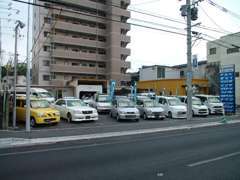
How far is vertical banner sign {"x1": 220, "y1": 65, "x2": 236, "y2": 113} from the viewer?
83.0 feet

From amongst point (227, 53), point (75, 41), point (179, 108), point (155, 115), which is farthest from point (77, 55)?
point (155, 115)

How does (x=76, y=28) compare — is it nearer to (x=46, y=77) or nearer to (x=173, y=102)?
(x=46, y=77)

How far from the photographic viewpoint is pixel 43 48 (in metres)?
48.8

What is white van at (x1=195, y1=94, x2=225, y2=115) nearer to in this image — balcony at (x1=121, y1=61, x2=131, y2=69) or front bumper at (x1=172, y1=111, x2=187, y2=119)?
front bumper at (x1=172, y1=111, x2=187, y2=119)

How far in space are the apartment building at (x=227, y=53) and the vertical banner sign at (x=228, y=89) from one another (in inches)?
753

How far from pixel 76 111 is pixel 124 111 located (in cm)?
376

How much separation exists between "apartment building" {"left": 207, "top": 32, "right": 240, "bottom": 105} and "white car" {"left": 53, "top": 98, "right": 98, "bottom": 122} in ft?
104

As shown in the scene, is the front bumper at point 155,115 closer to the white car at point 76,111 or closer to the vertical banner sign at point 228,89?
the white car at point 76,111

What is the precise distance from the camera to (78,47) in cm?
5188

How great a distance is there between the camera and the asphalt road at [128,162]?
20.7ft

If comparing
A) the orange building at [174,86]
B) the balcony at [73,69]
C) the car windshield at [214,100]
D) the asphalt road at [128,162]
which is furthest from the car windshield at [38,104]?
the balcony at [73,69]

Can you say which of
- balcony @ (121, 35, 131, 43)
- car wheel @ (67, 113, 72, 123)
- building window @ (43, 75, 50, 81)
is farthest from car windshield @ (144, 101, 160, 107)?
balcony @ (121, 35, 131, 43)

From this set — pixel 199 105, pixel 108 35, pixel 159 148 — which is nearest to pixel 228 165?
pixel 159 148

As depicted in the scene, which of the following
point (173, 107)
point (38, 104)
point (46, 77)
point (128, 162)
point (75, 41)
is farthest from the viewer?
point (75, 41)
